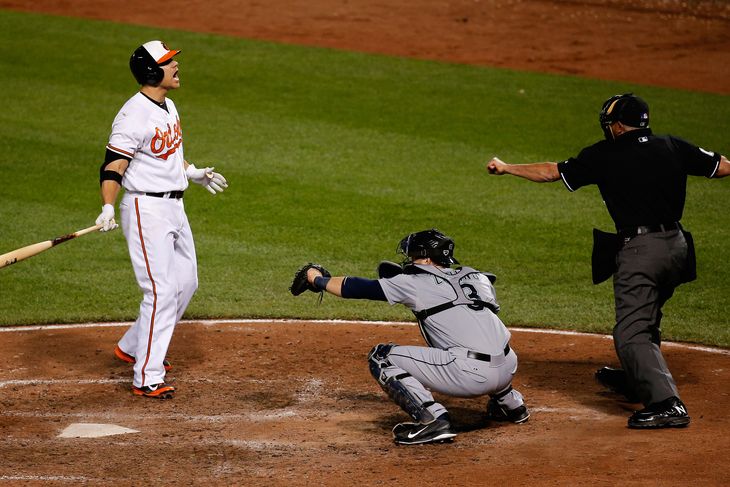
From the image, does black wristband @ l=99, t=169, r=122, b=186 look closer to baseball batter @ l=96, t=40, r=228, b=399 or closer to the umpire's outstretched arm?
baseball batter @ l=96, t=40, r=228, b=399

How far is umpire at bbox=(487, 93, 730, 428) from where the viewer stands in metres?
6.20

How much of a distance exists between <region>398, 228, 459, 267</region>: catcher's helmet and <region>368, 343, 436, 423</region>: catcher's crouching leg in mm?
537

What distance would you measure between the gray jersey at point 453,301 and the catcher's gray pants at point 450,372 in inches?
2.6

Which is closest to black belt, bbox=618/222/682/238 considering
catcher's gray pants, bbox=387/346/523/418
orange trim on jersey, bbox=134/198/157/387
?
catcher's gray pants, bbox=387/346/523/418

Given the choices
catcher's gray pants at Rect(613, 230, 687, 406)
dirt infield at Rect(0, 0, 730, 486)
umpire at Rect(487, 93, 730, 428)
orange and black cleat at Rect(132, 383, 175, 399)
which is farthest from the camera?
orange and black cleat at Rect(132, 383, 175, 399)

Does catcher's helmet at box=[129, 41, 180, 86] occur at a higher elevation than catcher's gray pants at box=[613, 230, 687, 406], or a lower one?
higher

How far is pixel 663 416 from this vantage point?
234 inches

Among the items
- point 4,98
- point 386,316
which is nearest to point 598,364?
point 386,316

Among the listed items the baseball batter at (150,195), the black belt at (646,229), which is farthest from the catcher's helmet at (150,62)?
the black belt at (646,229)

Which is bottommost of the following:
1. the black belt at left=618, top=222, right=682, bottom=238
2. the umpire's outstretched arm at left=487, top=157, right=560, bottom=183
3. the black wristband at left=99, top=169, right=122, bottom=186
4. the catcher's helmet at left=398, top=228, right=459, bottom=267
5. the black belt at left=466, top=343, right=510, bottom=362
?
the black belt at left=466, top=343, right=510, bottom=362

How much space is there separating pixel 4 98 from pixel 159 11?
5694mm

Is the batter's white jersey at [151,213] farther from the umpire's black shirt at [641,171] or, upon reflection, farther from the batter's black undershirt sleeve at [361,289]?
the umpire's black shirt at [641,171]

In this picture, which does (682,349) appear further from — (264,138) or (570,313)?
(264,138)

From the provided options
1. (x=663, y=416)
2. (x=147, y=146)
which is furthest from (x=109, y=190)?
(x=663, y=416)
